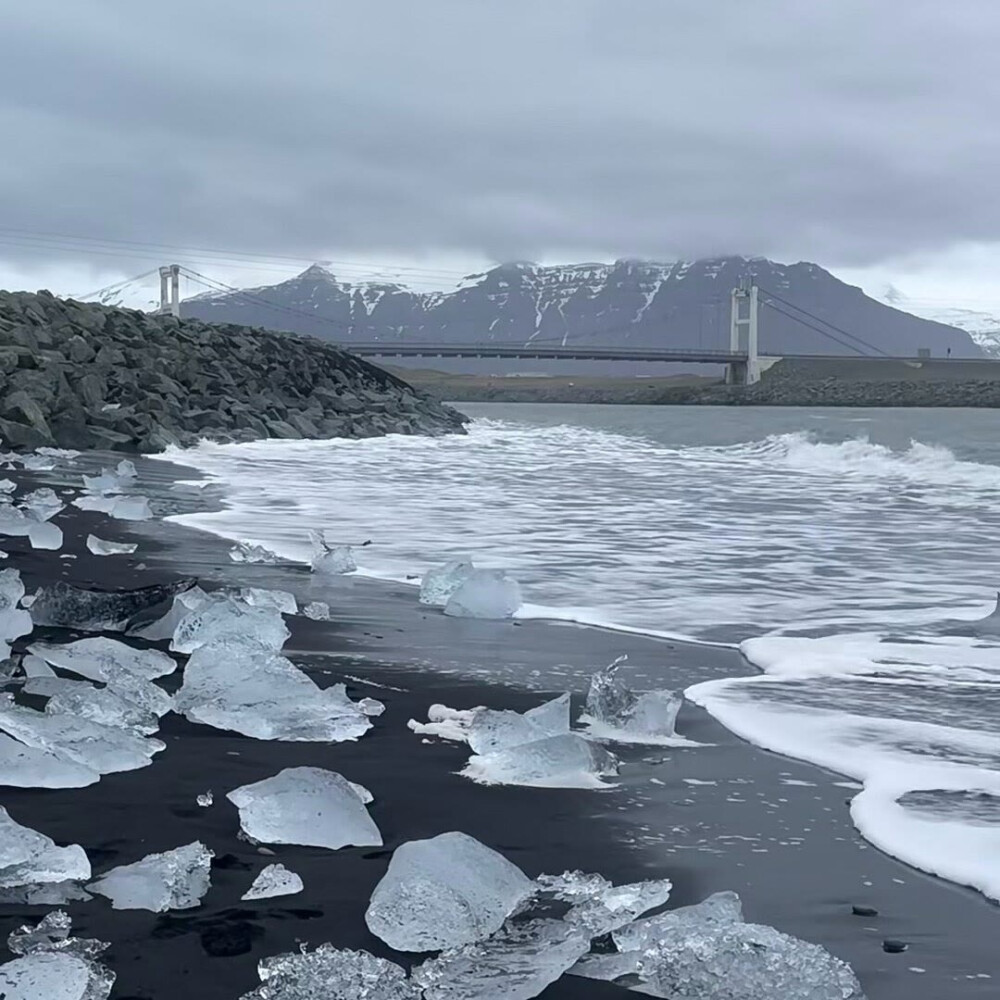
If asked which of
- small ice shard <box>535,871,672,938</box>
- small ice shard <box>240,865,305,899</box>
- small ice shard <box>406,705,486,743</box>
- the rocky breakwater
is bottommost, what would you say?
small ice shard <box>406,705,486,743</box>

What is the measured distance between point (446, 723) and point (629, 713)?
0.42m

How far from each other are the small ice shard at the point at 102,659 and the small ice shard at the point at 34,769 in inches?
24.6

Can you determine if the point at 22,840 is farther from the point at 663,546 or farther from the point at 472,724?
the point at 663,546

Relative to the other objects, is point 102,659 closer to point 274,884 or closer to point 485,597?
point 274,884

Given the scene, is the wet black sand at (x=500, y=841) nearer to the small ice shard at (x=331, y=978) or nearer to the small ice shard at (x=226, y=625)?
the small ice shard at (x=331, y=978)

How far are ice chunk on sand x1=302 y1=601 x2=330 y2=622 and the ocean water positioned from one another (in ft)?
2.65

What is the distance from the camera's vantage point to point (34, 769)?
217 centimetres

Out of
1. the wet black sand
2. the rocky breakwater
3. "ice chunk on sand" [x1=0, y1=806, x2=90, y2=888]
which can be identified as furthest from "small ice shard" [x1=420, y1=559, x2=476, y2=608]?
the rocky breakwater

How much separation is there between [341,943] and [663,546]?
525cm

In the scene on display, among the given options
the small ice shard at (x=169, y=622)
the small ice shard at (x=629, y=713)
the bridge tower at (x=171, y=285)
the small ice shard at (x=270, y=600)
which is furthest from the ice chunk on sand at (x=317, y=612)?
the bridge tower at (x=171, y=285)

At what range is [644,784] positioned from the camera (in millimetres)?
2400

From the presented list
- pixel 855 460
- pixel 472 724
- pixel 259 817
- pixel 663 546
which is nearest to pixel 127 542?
pixel 663 546

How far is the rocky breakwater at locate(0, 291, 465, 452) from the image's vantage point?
13477mm

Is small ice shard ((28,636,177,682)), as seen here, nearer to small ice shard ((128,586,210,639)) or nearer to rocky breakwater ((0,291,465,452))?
small ice shard ((128,586,210,639))
